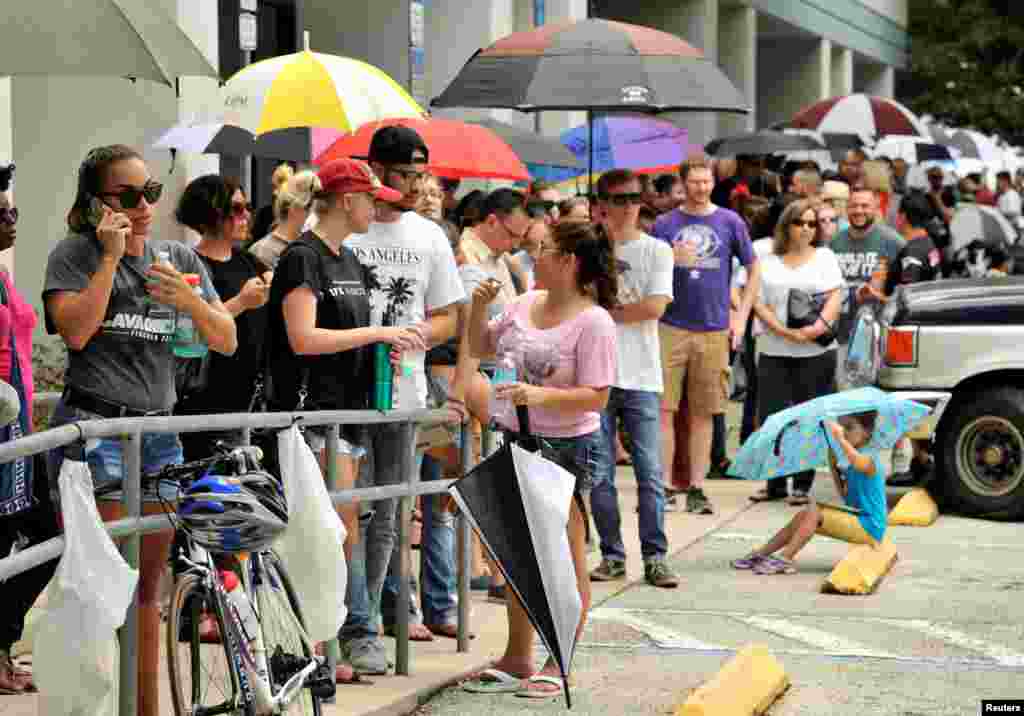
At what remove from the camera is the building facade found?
13141mm

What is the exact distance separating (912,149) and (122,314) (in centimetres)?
2819

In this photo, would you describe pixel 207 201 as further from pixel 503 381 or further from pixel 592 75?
pixel 592 75

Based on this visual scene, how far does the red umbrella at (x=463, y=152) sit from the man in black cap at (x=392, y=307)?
353 centimetres

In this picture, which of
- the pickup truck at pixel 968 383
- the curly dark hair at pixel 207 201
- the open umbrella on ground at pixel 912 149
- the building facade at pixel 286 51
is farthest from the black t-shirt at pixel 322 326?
the open umbrella on ground at pixel 912 149

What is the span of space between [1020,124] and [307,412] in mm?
45167

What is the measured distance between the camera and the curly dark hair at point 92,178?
6.86 meters

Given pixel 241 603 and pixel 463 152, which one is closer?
pixel 241 603

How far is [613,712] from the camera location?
7840 millimetres

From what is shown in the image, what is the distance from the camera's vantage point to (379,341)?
306 inches

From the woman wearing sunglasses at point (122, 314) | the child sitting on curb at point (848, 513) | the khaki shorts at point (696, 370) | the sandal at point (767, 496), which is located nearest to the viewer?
the woman wearing sunglasses at point (122, 314)

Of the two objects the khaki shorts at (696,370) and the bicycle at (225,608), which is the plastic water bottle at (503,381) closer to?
the bicycle at (225,608)

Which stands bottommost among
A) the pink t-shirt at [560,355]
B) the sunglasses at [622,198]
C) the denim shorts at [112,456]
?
the denim shorts at [112,456]

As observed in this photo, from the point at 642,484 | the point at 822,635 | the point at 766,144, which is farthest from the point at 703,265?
the point at 766,144

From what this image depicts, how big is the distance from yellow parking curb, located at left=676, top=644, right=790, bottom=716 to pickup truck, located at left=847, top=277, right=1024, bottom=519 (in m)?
5.42
